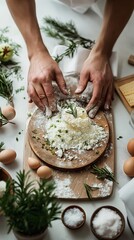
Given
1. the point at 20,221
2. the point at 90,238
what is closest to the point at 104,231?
the point at 90,238

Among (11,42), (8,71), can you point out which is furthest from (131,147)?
(11,42)

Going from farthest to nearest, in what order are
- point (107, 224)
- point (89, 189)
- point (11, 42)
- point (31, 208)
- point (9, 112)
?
point (11, 42)
point (9, 112)
point (89, 189)
point (107, 224)
point (31, 208)

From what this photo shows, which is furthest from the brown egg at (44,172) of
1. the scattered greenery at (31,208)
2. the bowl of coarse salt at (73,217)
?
the scattered greenery at (31,208)

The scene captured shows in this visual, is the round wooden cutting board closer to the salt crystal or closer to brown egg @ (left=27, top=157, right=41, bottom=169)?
brown egg @ (left=27, top=157, right=41, bottom=169)

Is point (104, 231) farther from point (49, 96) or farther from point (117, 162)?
point (49, 96)

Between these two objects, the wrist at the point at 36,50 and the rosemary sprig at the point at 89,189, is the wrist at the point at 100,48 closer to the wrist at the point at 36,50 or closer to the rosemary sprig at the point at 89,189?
the wrist at the point at 36,50

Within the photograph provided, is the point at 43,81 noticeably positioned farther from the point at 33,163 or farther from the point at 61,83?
the point at 33,163

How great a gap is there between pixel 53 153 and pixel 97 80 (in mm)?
297

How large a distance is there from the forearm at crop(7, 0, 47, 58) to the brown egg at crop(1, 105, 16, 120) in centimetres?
23

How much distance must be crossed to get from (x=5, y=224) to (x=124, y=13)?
805 millimetres

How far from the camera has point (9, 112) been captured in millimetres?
1336

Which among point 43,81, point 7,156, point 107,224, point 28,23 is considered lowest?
point 107,224

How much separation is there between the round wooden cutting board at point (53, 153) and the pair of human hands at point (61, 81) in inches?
2.7

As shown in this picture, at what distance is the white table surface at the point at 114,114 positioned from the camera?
3.69 ft
